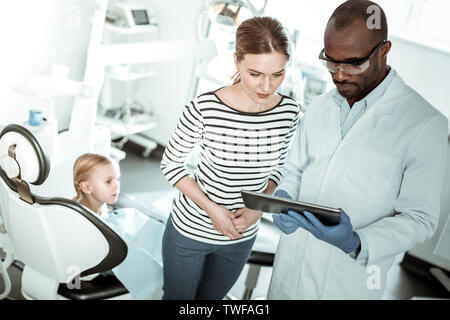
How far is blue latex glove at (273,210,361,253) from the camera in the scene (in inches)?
41.6

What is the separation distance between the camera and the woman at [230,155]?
1175 mm

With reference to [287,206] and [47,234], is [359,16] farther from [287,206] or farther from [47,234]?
[47,234]

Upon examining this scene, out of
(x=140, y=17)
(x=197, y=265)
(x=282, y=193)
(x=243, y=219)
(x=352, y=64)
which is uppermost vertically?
(x=352, y=64)

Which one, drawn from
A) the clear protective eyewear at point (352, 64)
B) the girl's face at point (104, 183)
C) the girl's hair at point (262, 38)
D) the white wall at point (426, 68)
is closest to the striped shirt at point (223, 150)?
the girl's hair at point (262, 38)

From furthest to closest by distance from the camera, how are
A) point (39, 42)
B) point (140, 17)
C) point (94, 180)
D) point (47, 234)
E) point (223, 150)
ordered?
point (140, 17) → point (39, 42) → point (94, 180) → point (47, 234) → point (223, 150)

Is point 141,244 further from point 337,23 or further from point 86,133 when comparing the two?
point 337,23

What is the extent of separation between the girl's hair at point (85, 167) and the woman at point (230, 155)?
51 cm

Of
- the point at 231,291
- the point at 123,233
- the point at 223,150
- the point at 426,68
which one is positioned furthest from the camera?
the point at 426,68

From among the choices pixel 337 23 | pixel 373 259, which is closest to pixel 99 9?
pixel 337 23

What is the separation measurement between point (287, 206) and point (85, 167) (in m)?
1.01

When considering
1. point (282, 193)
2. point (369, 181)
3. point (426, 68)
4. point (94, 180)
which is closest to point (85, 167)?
point (94, 180)

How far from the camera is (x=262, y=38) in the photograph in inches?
44.9

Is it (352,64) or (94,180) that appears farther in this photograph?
(94,180)

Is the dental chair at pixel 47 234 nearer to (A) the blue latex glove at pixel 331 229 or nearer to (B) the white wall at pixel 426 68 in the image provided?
(A) the blue latex glove at pixel 331 229
